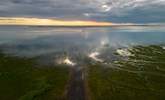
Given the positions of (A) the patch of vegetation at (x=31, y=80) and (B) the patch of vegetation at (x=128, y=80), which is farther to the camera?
(B) the patch of vegetation at (x=128, y=80)

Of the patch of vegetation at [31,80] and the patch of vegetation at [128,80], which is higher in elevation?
the patch of vegetation at [31,80]

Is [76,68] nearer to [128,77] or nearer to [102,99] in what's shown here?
[128,77]

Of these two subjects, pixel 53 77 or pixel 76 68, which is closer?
pixel 53 77

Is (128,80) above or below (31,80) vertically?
below

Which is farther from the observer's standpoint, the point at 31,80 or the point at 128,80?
the point at 128,80

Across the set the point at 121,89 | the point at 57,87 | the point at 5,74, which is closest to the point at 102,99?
the point at 121,89
